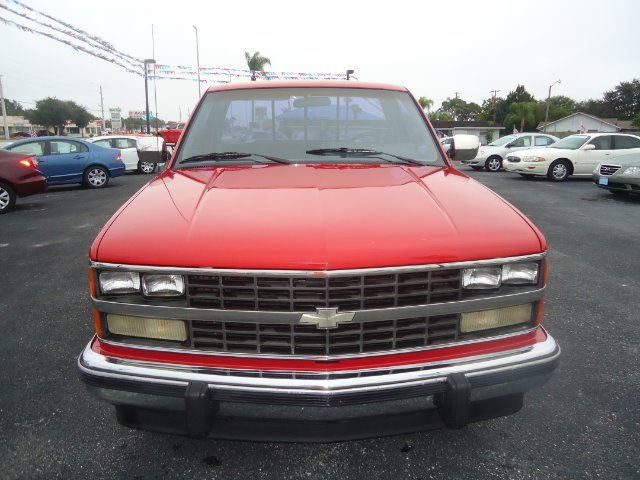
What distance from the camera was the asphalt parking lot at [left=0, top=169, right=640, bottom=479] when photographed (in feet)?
6.79

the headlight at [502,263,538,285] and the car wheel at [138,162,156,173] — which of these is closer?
the headlight at [502,263,538,285]

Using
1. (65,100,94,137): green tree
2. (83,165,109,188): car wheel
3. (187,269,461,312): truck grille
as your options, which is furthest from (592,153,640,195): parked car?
(65,100,94,137): green tree

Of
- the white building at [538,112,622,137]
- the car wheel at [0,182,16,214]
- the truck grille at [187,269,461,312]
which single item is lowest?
the car wheel at [0,182,16,214]

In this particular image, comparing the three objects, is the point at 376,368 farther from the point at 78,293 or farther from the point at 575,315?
the point at 78,293

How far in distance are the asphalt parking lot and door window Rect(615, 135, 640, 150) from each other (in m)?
11.7

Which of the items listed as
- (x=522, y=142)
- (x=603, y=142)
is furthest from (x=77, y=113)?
(x=603, y=142)

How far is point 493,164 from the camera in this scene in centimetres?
1830

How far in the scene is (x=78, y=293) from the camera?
4.39 metres

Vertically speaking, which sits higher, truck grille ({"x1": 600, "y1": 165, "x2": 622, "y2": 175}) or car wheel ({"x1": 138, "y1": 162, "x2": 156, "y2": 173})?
truck grille ({"x1": 600, "y1": 165, "x2": 622, "y2": 175})

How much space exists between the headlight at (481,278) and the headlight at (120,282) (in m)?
1.27

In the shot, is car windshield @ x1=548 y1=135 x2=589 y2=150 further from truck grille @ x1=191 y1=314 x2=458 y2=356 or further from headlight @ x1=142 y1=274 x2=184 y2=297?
headlight @ x1=142 y1=274 x2=184 y2=297

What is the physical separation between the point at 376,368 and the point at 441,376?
24cm

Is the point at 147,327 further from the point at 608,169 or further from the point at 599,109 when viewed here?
the point at 599,109

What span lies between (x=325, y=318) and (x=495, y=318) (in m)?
0.73
